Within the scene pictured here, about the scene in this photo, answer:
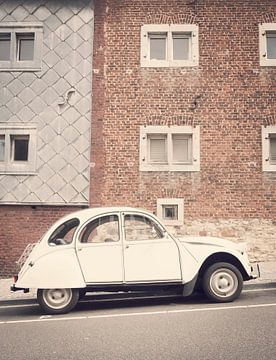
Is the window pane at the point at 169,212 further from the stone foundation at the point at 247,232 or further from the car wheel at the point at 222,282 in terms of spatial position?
the car wheel at the point at 222,282

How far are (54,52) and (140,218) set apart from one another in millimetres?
7541

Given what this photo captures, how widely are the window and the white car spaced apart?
188 inches

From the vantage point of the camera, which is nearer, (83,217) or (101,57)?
(83,217)

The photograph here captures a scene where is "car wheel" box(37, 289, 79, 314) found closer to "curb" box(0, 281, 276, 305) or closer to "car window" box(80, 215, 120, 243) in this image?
"car window" box(80, 215, 120, 243)

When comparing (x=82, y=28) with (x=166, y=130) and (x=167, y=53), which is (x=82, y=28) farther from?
(x=166, y=130)

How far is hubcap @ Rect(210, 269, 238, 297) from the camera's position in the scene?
6801 mm

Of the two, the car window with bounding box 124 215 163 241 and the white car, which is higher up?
the car window with bounding box 124 215 163 241

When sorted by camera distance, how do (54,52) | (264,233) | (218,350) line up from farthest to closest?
(54,52), (264,233), (218,350)

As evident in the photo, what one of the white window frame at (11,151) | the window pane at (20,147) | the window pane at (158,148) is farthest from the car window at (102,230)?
the window pane at (20,147)

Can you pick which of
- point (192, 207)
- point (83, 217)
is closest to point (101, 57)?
point (192, 207)

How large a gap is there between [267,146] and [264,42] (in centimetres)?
341

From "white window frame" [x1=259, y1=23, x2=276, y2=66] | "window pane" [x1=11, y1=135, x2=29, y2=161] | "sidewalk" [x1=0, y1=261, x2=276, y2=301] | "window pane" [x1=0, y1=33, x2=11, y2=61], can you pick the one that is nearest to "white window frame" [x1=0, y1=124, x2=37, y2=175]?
"window pane" [x1=11, y1=135, x2=29, y2=161]

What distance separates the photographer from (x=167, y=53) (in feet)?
39.7

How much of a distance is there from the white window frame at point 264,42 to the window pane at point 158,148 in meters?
4.00
